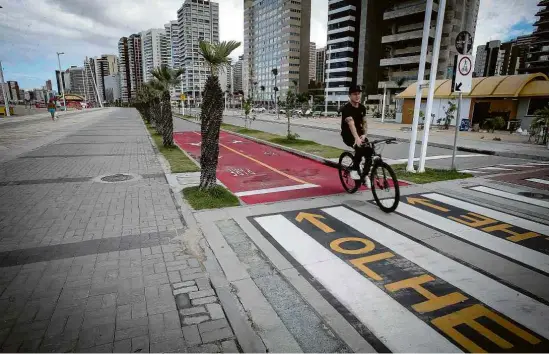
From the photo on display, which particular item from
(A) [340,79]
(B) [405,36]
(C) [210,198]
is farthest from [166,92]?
(A) [340,79]

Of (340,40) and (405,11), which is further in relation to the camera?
(340,40)

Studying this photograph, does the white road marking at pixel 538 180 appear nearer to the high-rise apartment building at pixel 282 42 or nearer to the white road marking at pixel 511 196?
the white road marking at pixel 511 196

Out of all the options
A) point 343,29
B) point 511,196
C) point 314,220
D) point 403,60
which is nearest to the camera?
point 314,220

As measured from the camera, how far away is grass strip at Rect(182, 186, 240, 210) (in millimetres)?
6195

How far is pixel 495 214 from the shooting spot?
5.71m

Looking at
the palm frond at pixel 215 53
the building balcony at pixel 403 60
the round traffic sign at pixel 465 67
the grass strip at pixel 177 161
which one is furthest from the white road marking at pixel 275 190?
the building balcony at pixel 403 60

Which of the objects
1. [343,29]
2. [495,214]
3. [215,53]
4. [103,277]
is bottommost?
[103,277]

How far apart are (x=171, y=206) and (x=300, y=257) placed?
325 centimetres

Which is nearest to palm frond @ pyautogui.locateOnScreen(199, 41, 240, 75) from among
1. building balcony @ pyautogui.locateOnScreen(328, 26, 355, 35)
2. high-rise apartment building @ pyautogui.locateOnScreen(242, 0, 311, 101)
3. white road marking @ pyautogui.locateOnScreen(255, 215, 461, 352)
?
Result: white road marking @ pyautogui.locateOnScreen(255, 215, 461, 352)

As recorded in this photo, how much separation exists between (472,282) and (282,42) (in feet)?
528

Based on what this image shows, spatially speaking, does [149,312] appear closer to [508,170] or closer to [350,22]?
[508,170]

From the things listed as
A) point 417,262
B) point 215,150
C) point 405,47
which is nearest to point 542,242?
point 417,262

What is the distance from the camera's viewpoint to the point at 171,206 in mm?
6207

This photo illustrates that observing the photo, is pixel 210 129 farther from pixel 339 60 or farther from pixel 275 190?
pixel 339 60
